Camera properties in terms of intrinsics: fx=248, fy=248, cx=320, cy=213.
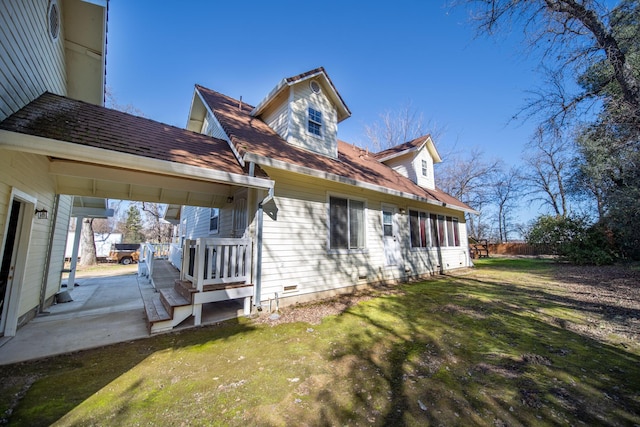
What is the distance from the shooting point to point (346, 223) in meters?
7.30

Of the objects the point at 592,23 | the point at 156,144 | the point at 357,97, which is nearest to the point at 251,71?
the point at 156,144

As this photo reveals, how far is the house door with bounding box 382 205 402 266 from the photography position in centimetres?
851

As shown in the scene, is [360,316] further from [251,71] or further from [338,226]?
[251,71]

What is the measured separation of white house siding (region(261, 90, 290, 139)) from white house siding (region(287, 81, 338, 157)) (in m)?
0.23

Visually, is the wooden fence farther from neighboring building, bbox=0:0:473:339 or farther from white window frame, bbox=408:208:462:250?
neighboring building, bbox=0:0:473:339

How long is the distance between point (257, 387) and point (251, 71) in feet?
32.2

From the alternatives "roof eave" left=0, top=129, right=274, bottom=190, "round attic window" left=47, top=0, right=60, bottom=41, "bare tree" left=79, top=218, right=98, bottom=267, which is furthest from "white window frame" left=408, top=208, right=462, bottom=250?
"bare tree" left=79, top=218, right=98, bottom=267

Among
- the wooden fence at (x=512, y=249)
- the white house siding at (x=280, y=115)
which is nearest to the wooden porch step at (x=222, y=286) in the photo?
the white house siding at (x=280, y=115)

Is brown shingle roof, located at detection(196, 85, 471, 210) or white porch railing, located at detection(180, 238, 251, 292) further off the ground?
brown shingle roof, located at detection(196, 85, 471, 210)

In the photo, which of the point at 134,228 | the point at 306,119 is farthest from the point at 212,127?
the point at 134,228

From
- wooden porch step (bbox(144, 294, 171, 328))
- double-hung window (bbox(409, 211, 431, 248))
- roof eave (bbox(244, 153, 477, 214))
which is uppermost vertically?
roof eave (bbox(244, 153, 477, 214))

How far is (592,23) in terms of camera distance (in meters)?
6.12

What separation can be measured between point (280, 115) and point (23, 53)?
5083 mm

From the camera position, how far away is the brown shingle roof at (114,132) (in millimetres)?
3518
